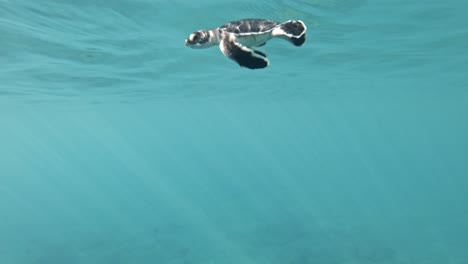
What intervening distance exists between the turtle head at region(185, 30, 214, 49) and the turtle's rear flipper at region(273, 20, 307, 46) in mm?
839

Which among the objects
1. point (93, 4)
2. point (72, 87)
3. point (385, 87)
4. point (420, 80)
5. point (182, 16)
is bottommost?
point (93, 4)

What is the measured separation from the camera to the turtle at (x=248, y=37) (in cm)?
384

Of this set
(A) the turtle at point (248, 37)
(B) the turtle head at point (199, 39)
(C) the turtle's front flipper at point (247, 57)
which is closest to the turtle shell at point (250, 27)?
(A) the turtle at point (248, 37)

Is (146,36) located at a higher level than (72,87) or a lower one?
lower

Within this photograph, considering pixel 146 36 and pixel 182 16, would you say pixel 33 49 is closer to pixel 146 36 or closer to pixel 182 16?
pixel 146 36

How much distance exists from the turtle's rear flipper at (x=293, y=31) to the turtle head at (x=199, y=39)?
33.0 inches

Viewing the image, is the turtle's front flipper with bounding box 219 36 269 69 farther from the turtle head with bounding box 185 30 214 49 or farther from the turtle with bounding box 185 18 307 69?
the turtle head with bounding box 185 30 214 49

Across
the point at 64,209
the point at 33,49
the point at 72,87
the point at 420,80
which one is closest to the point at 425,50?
the point at 420,80

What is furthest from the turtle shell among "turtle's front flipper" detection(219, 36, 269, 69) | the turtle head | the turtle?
"turtle's front flipper" detection(219, 36, 269, 69)

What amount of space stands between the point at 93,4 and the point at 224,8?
4315 mm

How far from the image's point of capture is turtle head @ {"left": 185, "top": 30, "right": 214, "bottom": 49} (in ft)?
14.6

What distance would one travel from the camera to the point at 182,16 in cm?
1390

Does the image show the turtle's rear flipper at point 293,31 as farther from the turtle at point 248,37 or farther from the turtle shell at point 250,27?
the turtle shell at point 250,27

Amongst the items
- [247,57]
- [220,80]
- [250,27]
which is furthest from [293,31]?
[220,80]
